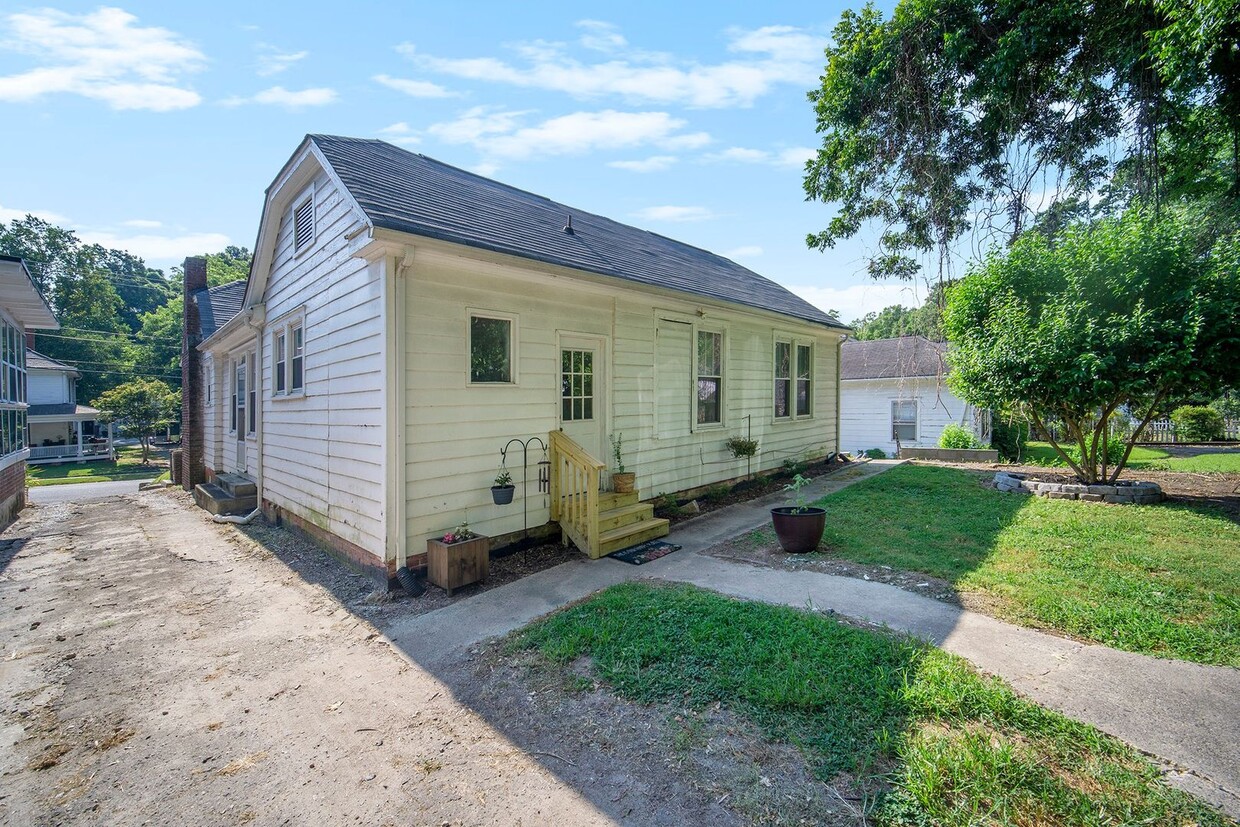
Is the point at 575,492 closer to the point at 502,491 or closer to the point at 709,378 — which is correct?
the point at 502,491

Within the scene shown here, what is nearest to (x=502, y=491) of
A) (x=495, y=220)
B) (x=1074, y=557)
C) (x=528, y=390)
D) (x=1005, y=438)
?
(x=528, y=390)

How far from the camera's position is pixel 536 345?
20.3ft

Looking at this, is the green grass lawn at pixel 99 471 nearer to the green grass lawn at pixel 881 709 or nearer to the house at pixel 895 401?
the green grass lawn at pixel 881 709

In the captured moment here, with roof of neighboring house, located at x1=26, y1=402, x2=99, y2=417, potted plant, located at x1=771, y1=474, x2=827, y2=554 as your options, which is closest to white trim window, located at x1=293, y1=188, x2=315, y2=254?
potted plant, located at x1=771, y1=474, x2=827, y2=554

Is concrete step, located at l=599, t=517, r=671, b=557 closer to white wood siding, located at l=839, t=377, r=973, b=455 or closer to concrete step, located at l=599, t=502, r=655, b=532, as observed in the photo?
concrete step, located at l=599, t=502, r=655, b=532

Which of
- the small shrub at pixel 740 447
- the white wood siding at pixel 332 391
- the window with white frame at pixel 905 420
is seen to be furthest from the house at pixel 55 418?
the window with white frame at pixel 905 420

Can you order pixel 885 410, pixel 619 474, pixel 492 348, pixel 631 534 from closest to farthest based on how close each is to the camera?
1. pixel 492 348
2. pixel 631 534
3. pixel 619 474
4. pixel 885 410

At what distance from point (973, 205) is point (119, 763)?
1441 cm

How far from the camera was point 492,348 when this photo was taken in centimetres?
584

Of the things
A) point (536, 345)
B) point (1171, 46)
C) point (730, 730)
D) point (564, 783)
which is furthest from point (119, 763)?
point (1171, 46)

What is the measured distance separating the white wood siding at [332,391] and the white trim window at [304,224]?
124 millimetres

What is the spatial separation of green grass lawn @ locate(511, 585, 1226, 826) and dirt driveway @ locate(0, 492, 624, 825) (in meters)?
0.94

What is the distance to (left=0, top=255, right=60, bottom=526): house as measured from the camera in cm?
801

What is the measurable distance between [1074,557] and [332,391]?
8.27 m
